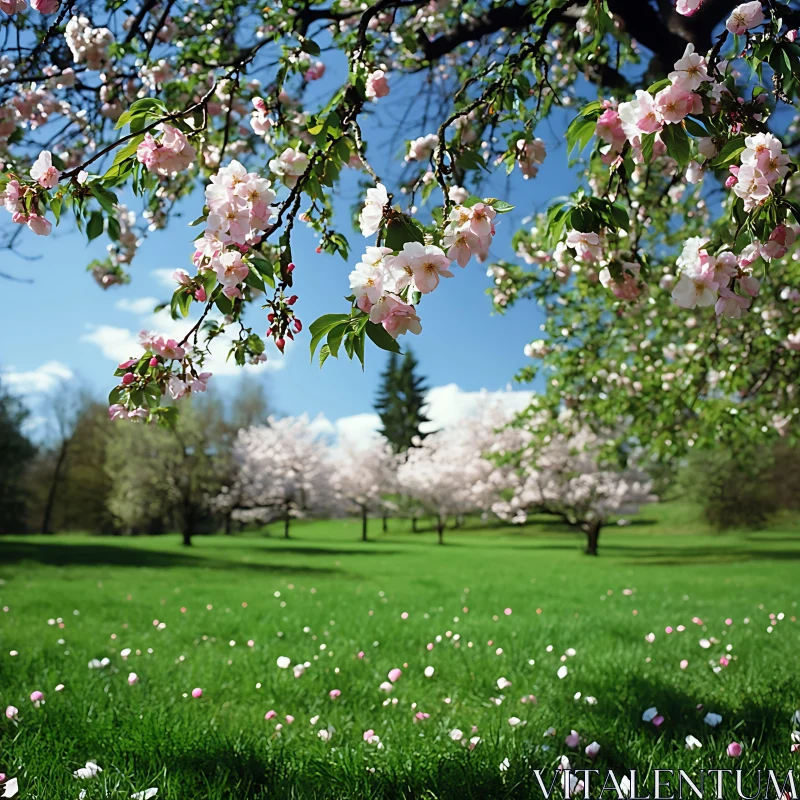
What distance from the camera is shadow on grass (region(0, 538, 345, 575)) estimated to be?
15.4 m

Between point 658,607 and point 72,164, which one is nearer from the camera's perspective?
point 72,164

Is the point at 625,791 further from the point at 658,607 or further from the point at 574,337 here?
the point at 658,607

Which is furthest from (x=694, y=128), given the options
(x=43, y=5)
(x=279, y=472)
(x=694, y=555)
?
(x=279, y=472)

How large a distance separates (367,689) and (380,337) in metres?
3.01

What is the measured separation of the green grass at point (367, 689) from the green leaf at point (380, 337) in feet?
5.67

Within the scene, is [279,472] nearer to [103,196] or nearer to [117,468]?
[117,468]

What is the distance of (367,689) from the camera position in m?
3.80

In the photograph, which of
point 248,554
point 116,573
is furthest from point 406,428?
point 116,573

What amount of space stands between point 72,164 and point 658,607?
27.4ft

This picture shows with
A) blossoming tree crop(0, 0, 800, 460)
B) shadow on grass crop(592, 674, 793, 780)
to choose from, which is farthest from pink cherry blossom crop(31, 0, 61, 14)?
shadow on grass crop(592, 674, 793, 780)

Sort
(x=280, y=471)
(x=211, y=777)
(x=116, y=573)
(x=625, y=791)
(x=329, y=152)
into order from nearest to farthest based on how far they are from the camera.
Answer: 1. (x=329, y=152)
2. (x=625, y=791)
3. (x=211, y=777)
4. (x=116, y=573)
5. (x=280, y=471)

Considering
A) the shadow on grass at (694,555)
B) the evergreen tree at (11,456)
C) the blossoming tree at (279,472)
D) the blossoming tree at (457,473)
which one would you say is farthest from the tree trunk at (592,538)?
the evergreen tree at (11,456)

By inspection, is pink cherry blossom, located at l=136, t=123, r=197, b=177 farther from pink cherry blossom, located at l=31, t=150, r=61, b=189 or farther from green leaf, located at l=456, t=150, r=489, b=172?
green leaf, located at l=456, t=150, r=489, b=172

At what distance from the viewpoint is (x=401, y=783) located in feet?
7.70
